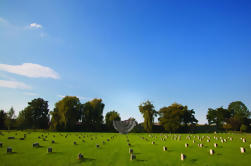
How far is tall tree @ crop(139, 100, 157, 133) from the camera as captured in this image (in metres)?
50.7

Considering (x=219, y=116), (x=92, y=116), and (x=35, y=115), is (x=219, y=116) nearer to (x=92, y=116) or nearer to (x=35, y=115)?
(x=92, y=116)

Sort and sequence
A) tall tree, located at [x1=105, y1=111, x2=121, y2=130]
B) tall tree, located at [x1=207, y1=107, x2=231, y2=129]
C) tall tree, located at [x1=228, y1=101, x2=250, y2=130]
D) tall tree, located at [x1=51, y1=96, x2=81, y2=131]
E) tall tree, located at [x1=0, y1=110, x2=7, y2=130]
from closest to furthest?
tall tree, located at [x1=51, y1=96, x2=81, y2=131]
tall tree, located at [x1=228, y1=101, x2=250, y2=130]
tall tree, located at [x1=105, y1=111, x2=121, y2=130]
tall tree, located at [x1=0, y1=110, x2=7, y2=130]
tall tree, located at [x1=207, y1=107, x2=231, y2=129]

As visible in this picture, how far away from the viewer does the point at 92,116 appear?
5700 cm

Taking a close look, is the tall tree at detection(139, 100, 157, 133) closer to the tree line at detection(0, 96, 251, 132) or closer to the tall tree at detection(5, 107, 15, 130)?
the tree line at detection(0, 96, 251, 132)

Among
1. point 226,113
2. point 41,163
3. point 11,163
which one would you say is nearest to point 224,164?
point 41,163

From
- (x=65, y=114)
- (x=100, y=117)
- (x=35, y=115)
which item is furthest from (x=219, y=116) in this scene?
(x=35, y=115)

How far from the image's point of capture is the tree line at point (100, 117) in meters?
50.2

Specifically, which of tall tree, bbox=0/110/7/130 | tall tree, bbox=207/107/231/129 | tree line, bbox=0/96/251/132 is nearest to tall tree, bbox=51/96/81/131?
tree line, bbox=0/96/251/132

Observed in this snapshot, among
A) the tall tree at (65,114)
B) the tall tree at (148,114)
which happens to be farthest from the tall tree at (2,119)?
the tall tree at (148,114)

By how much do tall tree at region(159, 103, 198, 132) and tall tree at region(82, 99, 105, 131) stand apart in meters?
23.3

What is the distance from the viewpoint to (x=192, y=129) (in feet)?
183

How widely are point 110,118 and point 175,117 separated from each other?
23.0 metres

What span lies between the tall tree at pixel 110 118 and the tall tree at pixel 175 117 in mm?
16341

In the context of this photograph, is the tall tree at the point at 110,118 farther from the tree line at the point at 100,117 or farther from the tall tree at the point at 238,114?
the tall tree at the point at 238,114
